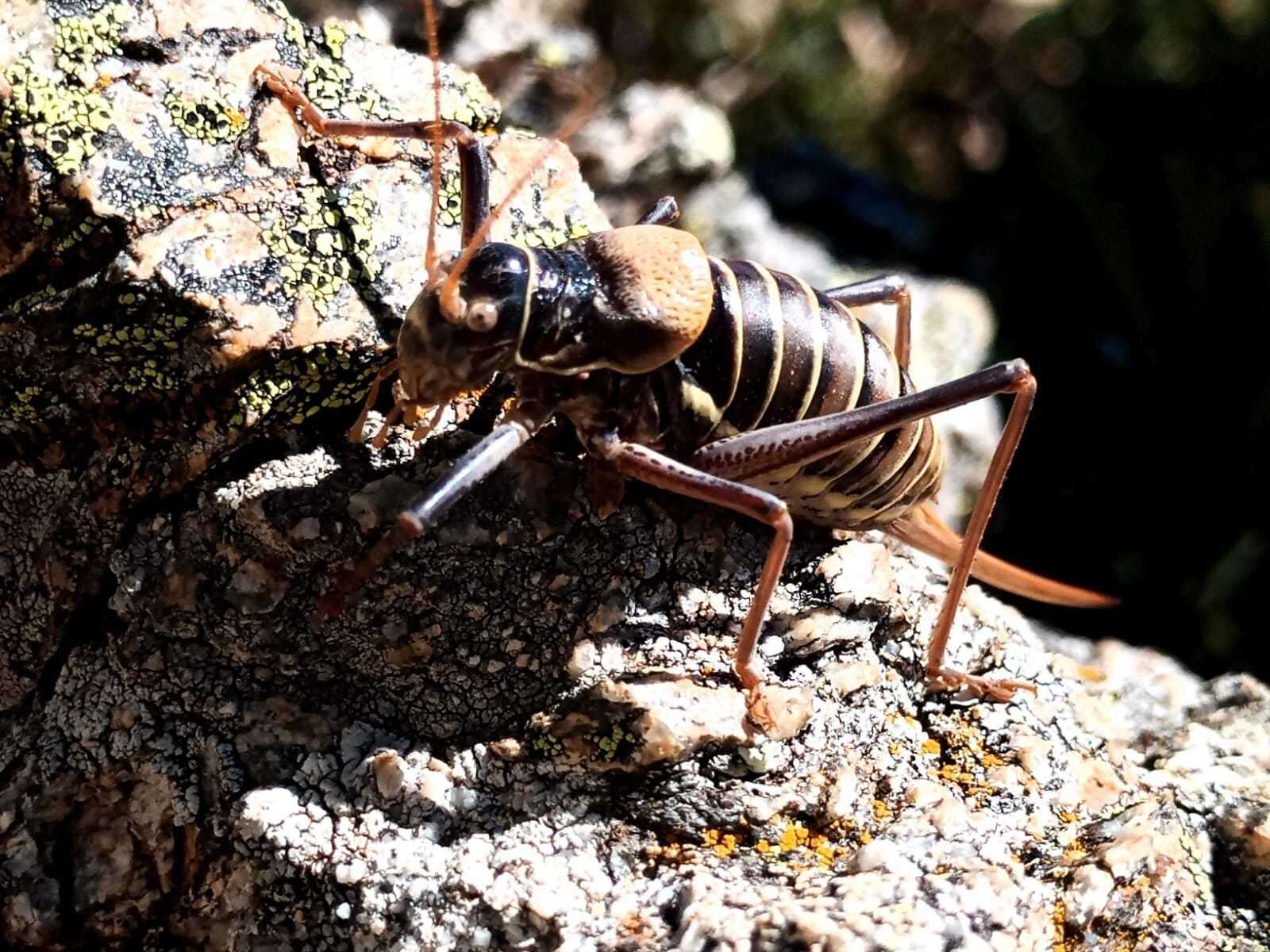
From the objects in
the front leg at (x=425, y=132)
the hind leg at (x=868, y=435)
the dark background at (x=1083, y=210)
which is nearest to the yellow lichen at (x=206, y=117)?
the front leg at (x=425, y=132)

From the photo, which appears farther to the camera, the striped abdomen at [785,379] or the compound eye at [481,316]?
the striped abdomen at [785,379]

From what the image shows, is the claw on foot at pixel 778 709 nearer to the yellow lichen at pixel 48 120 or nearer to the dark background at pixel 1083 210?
the yellow lichen at pixel 48 120

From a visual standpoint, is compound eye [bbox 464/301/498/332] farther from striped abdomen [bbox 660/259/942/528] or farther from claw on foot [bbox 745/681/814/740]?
claw on foot [bbox 745/681/814/740]

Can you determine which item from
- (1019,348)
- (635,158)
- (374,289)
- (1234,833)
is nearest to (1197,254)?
(1019,348)

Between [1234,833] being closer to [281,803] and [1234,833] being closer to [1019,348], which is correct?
[281,803]

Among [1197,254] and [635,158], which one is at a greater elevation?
[1197,254]
